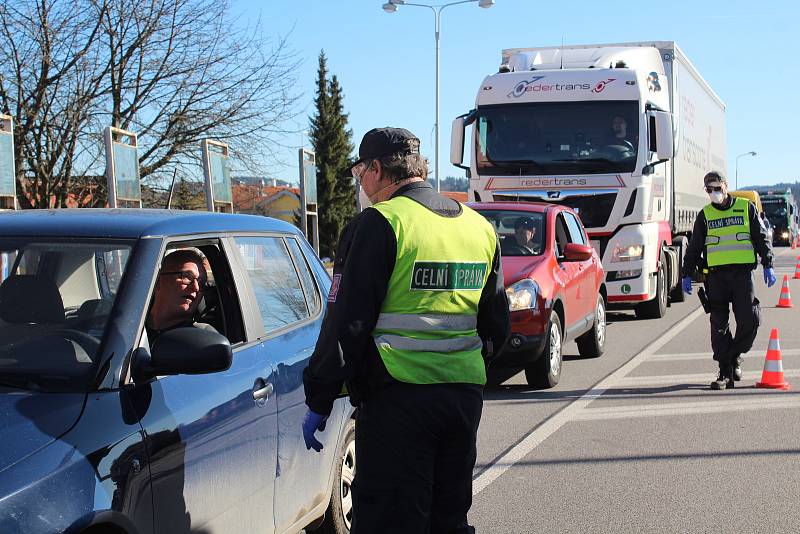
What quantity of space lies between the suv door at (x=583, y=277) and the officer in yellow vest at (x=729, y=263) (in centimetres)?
157

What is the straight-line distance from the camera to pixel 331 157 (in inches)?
3561

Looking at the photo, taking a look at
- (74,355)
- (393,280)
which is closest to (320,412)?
(393,280)

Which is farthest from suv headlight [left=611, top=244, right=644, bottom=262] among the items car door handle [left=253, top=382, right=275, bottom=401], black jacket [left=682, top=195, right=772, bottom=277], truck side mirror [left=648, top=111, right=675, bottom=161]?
car door handle [left=253, top=382, right=275, bottom=401]

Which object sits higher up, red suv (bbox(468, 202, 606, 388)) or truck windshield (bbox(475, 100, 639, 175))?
truck windshield (bbox(475, 100, 639, 175))

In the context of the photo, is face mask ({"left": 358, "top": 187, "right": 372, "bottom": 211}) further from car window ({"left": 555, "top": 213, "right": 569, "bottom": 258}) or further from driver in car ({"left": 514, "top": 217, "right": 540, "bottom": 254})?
car window ({"left": 555, "top": 213, "right": 569, "bottom": 258})

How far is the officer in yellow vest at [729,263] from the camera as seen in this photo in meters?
9.63

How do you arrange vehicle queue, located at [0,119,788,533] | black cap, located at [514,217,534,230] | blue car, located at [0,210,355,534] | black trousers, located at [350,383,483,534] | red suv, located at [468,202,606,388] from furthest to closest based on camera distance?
black cap, located at [514,217,534,230]
red suv, located at [468,202,606,388]
black trousers, located at [350,383,483,534]
vehicle queue, located at [0,119,788,533]
blue car, located at [0,210,355,534]

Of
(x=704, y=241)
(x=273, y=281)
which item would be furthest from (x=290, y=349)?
(x=704, y=241)

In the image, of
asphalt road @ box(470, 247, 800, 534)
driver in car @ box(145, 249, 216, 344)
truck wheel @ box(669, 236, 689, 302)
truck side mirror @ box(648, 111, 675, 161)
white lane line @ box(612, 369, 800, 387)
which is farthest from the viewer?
truck wheel @ box(669, 236, 689, 302)

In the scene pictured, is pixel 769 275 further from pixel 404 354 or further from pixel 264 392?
pixel 404 354

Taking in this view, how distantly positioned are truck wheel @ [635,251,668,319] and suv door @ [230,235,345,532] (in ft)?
41.9

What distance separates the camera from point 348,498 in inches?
192

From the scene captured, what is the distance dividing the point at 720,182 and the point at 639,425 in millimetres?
2887

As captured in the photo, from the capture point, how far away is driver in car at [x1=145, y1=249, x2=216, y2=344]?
13.8 feet
